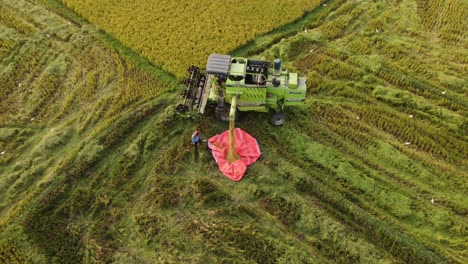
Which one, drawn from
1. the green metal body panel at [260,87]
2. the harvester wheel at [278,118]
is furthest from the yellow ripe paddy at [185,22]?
the harvester wheel at [278,118]

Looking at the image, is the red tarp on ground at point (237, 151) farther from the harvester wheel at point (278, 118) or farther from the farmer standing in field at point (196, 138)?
the harvester wheel at point (278, 118)

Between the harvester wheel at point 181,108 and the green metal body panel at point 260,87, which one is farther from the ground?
the green metal body panel at point 260,87

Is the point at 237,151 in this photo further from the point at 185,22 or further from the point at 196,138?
the point at 185,22

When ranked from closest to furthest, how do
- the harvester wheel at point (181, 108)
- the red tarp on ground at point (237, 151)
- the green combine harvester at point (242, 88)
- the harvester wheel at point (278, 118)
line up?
the red tarp on ground at point (237, 151) → the green combine harvester at point (242, 88) → the harvester wheel at point (181, 108) → the harvester wheel at point (278, 118)

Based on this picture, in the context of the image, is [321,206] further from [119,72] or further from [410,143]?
[119,72]

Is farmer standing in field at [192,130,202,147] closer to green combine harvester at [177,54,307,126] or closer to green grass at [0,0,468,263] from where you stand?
green grass at [0,0,468,263]

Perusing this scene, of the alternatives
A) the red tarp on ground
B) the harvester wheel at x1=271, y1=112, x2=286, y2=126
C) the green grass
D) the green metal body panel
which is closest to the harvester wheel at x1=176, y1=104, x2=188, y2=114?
the green grass
